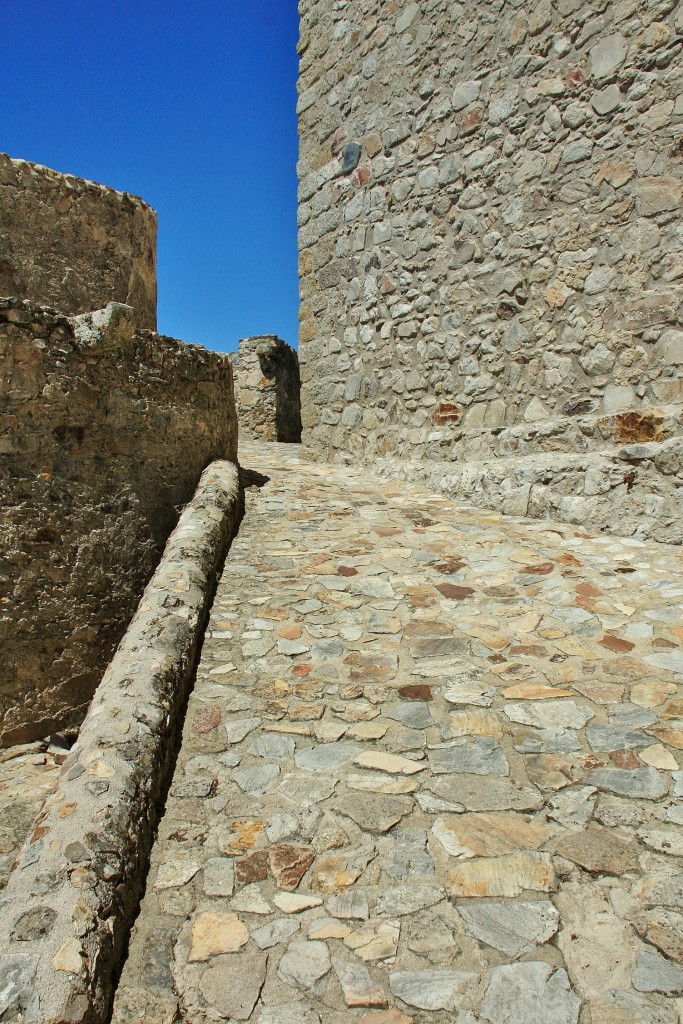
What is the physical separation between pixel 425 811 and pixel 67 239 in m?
4.24

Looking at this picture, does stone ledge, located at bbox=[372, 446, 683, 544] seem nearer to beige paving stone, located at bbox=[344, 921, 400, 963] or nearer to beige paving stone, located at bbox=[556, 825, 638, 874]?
beige paving stone, located at bbox=[556, 825, 638, 874]

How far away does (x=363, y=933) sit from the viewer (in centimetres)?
172

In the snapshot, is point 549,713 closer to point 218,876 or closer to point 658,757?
point 658,757

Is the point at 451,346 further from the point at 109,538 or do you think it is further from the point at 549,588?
the point at 109,538

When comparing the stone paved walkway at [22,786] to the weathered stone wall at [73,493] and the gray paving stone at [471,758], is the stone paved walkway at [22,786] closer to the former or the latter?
the weathered stone wall at [73,493]

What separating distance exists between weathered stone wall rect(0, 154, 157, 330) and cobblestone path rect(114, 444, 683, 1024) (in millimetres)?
2433

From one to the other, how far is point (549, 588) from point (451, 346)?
2880 mm

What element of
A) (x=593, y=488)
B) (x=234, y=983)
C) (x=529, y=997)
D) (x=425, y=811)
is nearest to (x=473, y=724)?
(x=425, y=811)

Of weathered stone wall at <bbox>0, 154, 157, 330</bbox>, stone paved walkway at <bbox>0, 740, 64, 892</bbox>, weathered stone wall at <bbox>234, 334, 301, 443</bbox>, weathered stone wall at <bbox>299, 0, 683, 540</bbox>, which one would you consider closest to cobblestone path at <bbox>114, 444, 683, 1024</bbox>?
stone paved walkway at <bbox>0, 740, 64, 892</bbox>

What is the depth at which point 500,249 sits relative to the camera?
5551 mm

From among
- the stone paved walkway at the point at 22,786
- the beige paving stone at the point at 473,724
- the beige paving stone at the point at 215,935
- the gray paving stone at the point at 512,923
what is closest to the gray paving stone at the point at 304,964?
the beige paving stone at the point at 215,935

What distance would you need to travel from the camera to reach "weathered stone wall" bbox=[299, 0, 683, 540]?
468cm

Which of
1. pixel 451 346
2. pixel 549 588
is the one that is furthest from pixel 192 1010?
pixel 451 346

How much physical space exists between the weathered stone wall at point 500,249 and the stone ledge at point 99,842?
10.2 feet
